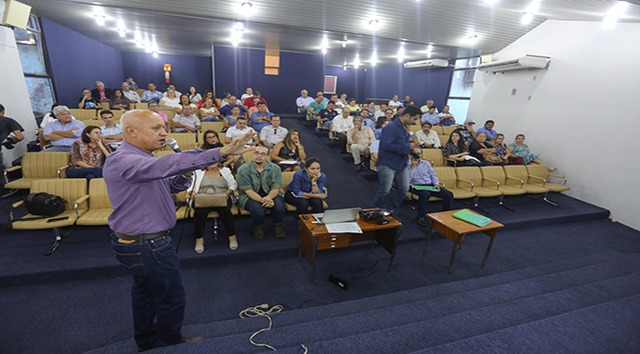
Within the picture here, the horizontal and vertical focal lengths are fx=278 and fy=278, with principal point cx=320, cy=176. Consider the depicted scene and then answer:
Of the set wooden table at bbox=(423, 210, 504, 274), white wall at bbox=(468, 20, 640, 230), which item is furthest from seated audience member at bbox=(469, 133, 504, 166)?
wooden table at bbox=(423, 210, 504, 274)

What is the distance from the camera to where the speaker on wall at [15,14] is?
13.8 ft

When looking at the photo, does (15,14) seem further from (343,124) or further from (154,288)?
(343,124)

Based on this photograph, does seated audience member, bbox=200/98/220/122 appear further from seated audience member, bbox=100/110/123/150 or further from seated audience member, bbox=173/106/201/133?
seated audience member, bbox=100/110/123/150

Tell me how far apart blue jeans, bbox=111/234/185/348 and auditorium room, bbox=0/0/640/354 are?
0.04 ft

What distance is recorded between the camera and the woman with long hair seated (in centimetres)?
304

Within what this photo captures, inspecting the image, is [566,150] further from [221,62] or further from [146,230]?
[221,62]

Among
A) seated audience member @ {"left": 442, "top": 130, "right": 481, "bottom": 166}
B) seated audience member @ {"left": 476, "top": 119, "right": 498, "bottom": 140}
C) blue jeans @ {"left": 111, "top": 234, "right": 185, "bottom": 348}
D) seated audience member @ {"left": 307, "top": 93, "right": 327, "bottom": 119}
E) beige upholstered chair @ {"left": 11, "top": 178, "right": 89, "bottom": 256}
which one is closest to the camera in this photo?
blue jeans @ {"left": 111, "top": 234, "right": 185, "bottom": 348}

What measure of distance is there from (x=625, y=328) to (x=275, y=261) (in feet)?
9.38

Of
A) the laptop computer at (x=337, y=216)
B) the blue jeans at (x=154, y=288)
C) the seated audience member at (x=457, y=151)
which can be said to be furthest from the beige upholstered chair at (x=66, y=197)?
the seated audience member at (x=457, y=151)

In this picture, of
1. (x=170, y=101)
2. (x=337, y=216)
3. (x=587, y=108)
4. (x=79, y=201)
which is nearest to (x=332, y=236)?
(x=337, y=216)

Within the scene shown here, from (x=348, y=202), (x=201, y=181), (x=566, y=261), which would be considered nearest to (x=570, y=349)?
(x=566, y=261)

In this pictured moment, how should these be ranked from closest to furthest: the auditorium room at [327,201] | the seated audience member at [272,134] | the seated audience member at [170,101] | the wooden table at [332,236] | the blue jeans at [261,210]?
the auditorium room at [327,201], the wooden table at [332,236], the blue jeans at [261,210], the seated audience member at [272,134], the seated audience member at [170,101]

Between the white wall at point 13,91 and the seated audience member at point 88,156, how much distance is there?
5.42 feet

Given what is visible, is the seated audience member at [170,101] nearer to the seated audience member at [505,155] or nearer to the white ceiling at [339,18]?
the white ceiling at [339,18]
